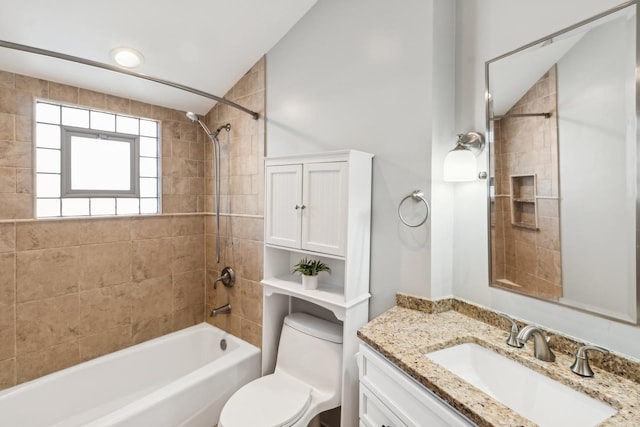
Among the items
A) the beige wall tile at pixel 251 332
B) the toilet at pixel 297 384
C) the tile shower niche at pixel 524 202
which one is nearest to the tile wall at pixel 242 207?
the beige wall tile at pixel 251 332

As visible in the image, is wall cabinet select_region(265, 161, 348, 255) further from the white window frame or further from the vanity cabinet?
the white window frame

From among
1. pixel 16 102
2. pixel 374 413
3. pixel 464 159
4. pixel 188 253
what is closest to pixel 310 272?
pixel 374 413

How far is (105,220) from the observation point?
2.25 meters

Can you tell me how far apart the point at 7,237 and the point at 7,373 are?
2.77 ft

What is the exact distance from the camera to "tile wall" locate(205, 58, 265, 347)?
2338mm

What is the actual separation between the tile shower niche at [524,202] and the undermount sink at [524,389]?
56 centimetres

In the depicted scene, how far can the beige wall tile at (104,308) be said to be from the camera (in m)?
2.18

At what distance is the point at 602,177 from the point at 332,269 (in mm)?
1373

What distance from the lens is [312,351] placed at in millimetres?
1816

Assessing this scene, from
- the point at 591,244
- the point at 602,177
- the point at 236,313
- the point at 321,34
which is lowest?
the point at 236,313

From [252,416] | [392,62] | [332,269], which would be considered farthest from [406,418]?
[392,62]

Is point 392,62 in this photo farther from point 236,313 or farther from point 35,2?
point 236,313

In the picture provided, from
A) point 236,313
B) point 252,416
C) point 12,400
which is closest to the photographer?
point 252,416

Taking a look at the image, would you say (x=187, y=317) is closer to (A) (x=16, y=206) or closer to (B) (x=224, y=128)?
(A) (x=16, y=206)
